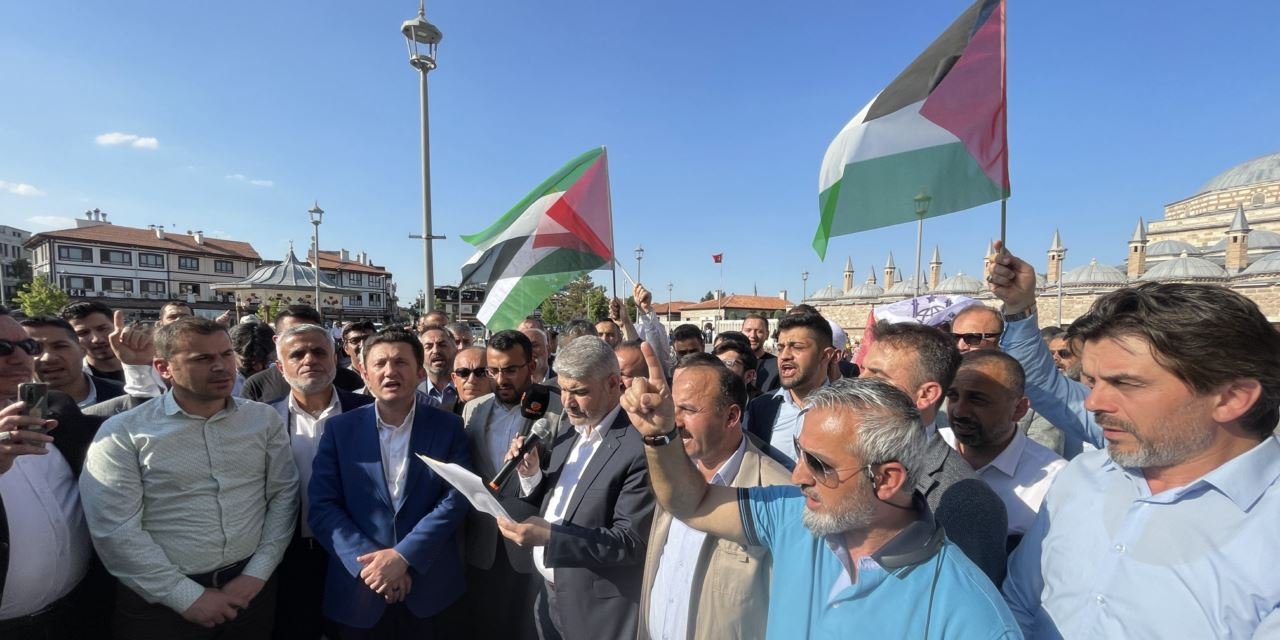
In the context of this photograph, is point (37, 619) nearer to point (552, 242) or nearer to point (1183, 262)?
point (552, 242)

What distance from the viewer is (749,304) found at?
7475cm

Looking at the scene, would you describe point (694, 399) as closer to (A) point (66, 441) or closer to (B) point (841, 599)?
(B) point (841, 599)

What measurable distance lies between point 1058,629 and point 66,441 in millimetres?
Answer: 4024

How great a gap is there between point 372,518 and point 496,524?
0.69 meters

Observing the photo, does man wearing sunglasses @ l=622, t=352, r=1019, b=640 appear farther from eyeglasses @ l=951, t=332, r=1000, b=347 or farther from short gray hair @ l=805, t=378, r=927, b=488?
eyeglasses @ l=951, t=332, r=1000, b=347

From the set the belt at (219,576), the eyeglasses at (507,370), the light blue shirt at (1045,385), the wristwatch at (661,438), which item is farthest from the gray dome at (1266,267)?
the belt at (219,576)

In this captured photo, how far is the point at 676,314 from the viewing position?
3177 inches

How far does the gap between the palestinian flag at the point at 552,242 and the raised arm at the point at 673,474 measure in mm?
4124

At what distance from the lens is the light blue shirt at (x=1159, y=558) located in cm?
124

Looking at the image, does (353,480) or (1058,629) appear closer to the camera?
(1058,629)

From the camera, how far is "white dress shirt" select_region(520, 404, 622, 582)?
2.73 meters

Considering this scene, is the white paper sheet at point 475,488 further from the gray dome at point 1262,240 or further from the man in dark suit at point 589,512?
the gray dome at point 1262,240

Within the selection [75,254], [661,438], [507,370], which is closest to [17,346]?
[507,370]

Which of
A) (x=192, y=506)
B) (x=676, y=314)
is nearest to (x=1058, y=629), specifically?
(x=192, y=506)
